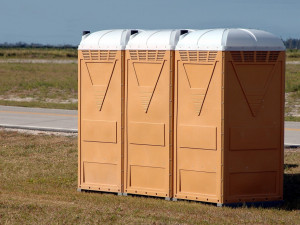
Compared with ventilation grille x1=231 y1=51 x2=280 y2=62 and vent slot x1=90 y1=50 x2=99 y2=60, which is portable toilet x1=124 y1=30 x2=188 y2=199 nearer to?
vent slot x1=90 y1=50 x2=99 y2=60

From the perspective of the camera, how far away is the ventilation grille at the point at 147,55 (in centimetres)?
1061

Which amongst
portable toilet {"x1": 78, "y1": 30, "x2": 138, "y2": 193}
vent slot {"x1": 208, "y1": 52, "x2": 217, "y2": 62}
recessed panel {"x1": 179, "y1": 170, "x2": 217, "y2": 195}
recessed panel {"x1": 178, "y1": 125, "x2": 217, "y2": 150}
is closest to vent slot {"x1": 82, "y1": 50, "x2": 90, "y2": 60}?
portable toilet {"x1": 78, "y1": 30, "x2": 138, "y2": 193}

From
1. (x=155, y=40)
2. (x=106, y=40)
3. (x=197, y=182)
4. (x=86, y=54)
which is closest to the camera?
(x=197, y=182)

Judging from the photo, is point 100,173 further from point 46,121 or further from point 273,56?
point 46,121

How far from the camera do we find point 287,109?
87.4 ft

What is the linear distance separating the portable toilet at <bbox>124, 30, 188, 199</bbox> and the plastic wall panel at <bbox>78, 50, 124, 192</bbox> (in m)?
0.17

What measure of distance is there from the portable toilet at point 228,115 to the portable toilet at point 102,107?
3.30ft

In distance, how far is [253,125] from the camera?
409 inches

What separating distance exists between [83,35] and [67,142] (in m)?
5.99

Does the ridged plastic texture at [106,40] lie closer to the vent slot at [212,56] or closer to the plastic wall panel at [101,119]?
the plastic wall panel at [101,119]

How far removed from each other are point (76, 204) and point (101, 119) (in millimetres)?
1798

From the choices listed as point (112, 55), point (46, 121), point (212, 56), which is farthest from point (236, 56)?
point (46, 121)

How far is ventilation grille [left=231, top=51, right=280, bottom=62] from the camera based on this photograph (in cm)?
1016

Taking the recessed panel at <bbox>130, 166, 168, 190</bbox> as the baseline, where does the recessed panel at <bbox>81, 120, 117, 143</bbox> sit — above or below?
above
